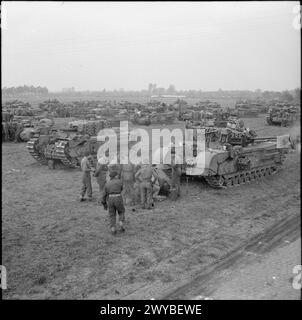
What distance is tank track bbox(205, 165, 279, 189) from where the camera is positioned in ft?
45.6

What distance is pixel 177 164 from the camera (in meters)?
12.9

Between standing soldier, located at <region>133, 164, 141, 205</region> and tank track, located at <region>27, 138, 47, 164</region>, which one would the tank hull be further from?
tank track, located at <region>27, 138, 47, 164</region>

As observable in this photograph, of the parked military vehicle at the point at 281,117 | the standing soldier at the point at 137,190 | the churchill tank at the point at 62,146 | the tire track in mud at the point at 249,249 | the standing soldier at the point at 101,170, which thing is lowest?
the tire track in mud at the point at 249,249

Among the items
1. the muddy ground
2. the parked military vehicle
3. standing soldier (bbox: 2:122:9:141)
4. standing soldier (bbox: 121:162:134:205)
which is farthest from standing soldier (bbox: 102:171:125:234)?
the parked military vehicle

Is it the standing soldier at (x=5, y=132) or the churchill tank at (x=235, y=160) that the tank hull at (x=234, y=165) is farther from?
the standing soldier at (x=5, y=132)

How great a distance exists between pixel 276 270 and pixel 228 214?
365 centimetres

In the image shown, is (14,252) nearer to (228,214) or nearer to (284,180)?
(228,214)

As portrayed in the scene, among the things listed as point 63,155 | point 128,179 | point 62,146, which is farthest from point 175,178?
point 62,146

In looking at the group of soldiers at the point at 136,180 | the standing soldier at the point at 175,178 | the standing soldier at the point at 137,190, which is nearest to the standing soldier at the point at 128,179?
the group of soldiers at the point at 136,180

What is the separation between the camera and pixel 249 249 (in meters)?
8.94

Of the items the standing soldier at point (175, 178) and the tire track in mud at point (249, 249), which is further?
the standing soldier at point (175, 178)

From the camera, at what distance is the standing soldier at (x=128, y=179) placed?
1202cm

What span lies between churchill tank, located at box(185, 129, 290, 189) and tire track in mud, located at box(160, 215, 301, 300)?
128 inches

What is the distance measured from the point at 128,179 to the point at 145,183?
81 cm
